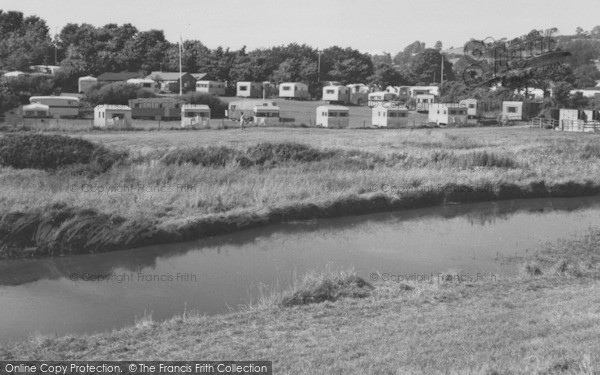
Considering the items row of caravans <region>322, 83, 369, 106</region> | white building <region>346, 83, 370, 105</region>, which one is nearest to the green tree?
white building <region>346, 83, 370, 105</region>

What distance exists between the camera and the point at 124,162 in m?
26.9

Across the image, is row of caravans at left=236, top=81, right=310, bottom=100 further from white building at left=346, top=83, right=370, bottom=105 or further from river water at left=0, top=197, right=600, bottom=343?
river water at left=0, top=197, right=600, bottom=343

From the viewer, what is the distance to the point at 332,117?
49.7 meters

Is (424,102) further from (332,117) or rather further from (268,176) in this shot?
(268,176)

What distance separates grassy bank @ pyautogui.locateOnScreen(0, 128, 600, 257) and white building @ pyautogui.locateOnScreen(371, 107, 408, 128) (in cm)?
1265

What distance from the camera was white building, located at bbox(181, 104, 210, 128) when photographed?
47.0 meters

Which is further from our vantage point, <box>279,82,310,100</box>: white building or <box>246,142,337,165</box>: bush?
<box>279,82,310,100</box>: white building

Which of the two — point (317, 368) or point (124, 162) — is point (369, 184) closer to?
point (124, 162)

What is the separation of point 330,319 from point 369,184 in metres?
15.3

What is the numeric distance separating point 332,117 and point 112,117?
1507 cm

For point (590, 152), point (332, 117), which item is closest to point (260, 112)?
point (332, 117)

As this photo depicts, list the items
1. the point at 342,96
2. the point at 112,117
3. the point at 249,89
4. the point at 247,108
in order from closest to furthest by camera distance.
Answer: the point at 112,117 < the point at 247,108 < the point at 342,96 < the point at 249,89

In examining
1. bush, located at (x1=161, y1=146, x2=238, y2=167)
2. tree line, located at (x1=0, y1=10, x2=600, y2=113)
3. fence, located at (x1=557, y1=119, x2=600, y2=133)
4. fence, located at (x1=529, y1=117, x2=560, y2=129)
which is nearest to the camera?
Result: bush, located at (x1=161, y1=146, x2=238, y2=167)

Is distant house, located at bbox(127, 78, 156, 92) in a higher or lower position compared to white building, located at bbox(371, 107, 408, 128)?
higher
